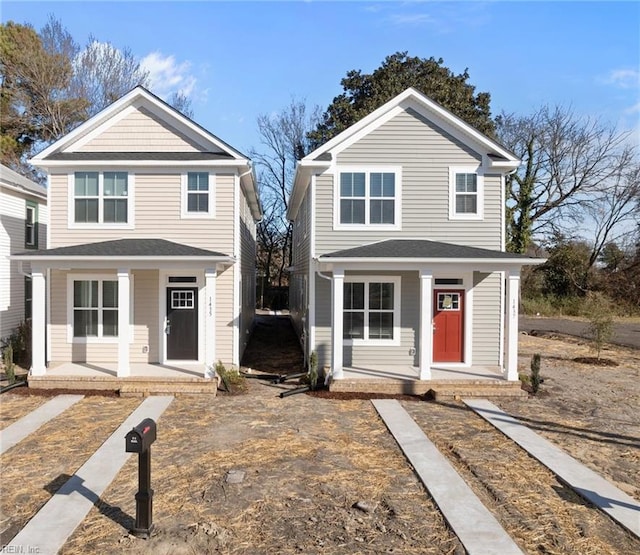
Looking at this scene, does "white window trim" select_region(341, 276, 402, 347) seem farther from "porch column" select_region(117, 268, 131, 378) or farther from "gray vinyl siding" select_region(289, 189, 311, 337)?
"porch column" select_region(117, 268, 131, 378)

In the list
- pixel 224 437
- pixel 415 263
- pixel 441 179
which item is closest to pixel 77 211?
pixel 224 437

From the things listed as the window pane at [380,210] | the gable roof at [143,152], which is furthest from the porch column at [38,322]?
the window pane at [380,210]

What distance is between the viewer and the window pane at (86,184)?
1214cm

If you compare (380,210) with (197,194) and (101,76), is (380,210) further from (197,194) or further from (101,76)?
(101,76)

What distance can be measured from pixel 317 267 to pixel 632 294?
1191 inches

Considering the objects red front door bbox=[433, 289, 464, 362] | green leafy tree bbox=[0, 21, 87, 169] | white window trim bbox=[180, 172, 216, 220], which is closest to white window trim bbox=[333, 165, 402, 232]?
red front door bbox=[433, 289, 464, 362]

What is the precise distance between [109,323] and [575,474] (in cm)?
1074

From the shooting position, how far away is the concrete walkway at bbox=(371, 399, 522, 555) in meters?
4.60

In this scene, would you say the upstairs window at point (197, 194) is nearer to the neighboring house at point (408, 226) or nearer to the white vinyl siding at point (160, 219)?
the white vinyl siding at point (160, 219)

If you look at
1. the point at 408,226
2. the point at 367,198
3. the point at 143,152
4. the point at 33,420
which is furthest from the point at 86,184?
the point at 408,226

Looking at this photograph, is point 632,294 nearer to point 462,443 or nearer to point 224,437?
point 462,443

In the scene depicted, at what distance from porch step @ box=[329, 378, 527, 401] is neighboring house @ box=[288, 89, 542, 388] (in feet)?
4.40

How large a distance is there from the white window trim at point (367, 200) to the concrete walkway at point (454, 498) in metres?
5.32

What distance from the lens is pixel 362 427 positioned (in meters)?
8.38
